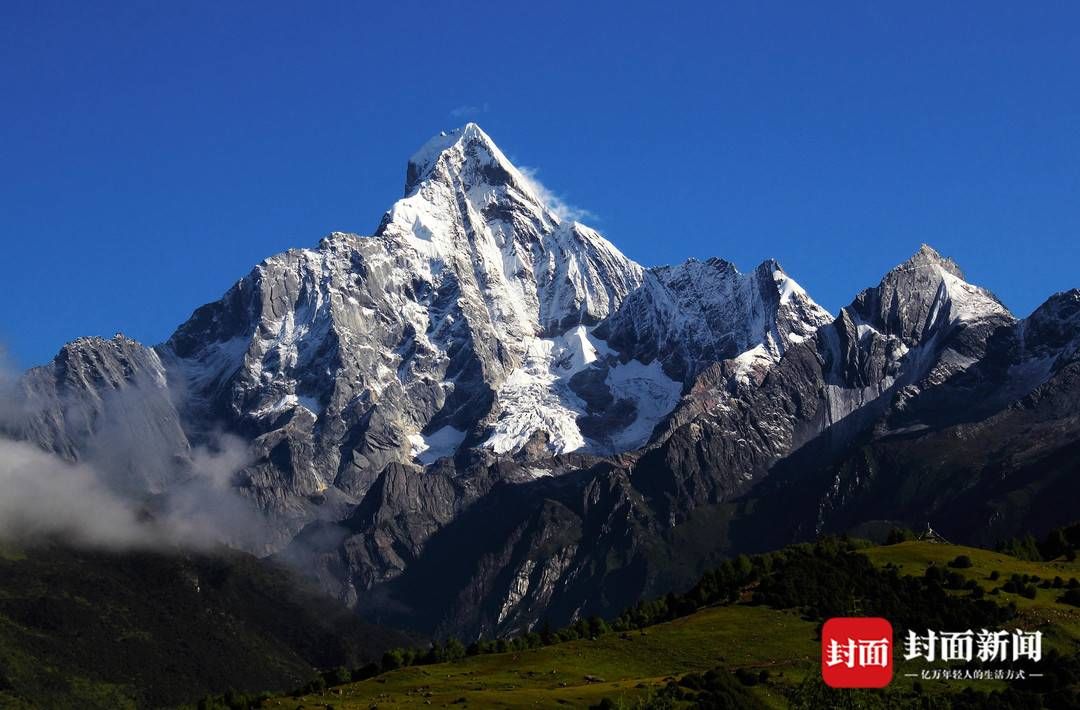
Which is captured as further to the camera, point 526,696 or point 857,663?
point 526,696

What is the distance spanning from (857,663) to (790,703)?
58.7 ft

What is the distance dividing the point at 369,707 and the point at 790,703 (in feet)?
160

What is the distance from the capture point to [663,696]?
190 meters

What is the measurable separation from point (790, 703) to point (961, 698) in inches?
804

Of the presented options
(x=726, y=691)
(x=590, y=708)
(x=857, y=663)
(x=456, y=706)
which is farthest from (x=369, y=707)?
(x=857, y=663)

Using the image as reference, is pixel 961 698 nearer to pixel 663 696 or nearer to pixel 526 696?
pixel 663 696

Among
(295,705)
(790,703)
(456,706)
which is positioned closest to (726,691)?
(790,703)

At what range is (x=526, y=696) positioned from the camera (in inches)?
7687

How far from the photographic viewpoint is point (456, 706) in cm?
18825

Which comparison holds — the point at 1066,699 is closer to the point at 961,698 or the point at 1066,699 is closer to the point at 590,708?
the point at 961,698

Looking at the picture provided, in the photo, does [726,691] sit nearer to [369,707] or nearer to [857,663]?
[857,663]

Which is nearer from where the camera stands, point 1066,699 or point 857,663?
point 857,663

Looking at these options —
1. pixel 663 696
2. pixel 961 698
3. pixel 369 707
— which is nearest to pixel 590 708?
pixel 663 696

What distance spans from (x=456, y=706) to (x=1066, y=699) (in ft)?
229
